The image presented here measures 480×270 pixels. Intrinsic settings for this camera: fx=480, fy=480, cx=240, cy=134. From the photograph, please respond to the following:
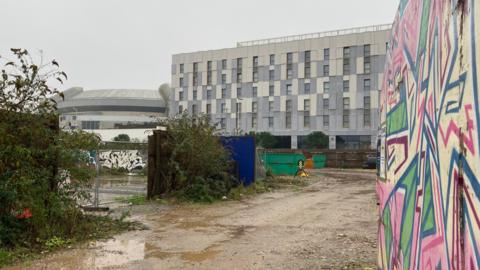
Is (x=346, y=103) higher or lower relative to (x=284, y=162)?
higher

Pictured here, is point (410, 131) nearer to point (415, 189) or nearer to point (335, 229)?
point (415, 189)

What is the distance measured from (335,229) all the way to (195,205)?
16.8 ft

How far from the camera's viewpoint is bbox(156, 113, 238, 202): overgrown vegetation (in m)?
14.8

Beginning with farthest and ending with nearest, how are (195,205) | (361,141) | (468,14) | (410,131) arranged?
1. (361,141)
2. (195,205)
3. (410,131)
4. (468,14)

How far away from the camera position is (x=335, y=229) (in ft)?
32.5

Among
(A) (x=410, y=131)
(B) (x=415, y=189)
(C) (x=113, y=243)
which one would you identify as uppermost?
(A) (x=410, y=131)

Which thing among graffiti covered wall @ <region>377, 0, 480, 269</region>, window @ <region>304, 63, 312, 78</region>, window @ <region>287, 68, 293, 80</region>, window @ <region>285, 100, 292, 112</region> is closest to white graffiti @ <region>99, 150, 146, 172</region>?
graffiti covered wall @ <region>377, 0, 480, 269</region>

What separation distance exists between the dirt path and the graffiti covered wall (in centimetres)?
377

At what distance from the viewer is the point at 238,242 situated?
8.51 m

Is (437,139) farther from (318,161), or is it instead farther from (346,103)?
(346,103)

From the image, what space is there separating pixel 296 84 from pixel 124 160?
179 feet

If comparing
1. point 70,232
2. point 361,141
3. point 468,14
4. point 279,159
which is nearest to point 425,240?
point 468,14

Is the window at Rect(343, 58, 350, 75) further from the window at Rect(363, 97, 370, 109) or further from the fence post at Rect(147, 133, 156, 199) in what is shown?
the fence post at Rect(147, 133, 156, 199)

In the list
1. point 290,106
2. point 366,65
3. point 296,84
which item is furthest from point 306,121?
point 366,65
